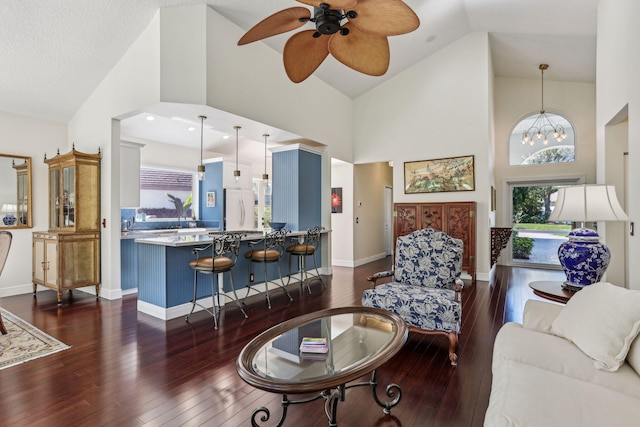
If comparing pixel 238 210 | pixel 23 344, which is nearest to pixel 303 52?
pixel 23 344

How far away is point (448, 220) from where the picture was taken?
19.4 feet

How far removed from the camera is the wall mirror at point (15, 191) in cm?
466

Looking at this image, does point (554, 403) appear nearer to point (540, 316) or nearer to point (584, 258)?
point (540, 316)

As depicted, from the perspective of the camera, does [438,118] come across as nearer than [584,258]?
No

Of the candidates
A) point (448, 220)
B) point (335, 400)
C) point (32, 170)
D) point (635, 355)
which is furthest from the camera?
point (448, 220)

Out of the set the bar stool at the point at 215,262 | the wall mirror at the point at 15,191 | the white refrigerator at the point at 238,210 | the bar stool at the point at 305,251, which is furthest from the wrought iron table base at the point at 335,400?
the white refrigerator at the point at 238,210

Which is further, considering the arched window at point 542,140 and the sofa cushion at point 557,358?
the arched window at point 542,140

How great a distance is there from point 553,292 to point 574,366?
983 millimetres

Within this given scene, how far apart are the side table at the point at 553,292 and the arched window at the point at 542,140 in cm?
536

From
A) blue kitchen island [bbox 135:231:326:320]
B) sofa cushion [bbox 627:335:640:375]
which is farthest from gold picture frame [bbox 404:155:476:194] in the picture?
sofa cushion [bbox 627:335:640:375]

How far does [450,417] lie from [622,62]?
3520mm

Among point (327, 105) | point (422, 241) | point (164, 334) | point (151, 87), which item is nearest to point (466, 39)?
point (327, 105)

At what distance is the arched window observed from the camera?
6.77 metres

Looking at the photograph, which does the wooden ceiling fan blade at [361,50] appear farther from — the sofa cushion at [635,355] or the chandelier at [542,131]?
the chandelier at [542,131]
